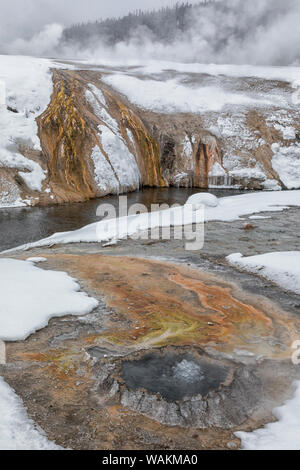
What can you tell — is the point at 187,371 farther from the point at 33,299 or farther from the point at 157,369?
the point at 33,299

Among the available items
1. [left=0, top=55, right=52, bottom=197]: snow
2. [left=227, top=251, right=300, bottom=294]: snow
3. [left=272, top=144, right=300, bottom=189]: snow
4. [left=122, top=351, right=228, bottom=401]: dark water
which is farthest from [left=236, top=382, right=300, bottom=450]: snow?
[left=272, top=144, right=300, bottom=189]: snow

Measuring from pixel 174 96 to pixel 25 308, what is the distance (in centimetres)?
2732

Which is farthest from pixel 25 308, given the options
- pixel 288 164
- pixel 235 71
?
pixel 235 71

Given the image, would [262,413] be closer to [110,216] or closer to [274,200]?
[110,216]

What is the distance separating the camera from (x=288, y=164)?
89.0ft

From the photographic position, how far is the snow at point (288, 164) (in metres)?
26.3

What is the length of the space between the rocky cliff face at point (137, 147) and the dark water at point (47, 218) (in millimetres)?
949

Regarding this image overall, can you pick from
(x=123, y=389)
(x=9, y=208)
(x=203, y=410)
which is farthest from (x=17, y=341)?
(x=9, y=208)

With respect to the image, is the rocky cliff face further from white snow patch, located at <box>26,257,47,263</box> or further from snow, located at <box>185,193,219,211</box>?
white snow patch, located at <box>26,257,47,263</box>

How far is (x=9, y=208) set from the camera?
57.2 ft

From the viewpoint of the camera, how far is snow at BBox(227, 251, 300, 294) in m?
8.31

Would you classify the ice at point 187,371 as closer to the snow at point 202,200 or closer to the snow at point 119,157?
the snow at point 202,200

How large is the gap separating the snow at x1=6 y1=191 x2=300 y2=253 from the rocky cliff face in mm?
5501

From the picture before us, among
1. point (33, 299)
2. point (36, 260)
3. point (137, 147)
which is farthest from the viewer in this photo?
point (137, 147)
